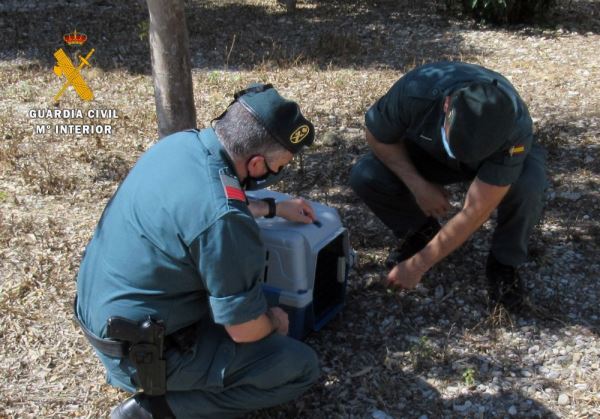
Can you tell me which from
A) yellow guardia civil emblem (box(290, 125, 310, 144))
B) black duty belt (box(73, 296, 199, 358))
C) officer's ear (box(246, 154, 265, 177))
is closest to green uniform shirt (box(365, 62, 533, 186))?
yellow guardia civil emblem (box(290, 125, 310, 144))

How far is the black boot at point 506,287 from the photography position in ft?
11.8

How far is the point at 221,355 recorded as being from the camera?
2.73 metres

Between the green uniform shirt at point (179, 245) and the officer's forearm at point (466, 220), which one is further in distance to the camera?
the officer's forearm at point (466, 220)

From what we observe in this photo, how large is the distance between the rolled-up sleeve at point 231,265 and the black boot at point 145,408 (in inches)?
20.5

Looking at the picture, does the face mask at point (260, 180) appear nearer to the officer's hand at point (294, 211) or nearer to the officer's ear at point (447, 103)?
the officer's hand at point (294, 211)

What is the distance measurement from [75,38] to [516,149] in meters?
6.41

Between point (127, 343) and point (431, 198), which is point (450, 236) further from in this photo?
point (127, 343)

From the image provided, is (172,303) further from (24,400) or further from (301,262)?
(24,400)

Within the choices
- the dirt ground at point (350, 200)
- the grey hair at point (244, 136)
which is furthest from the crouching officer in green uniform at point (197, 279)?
the dirt ground at point (350, 200)

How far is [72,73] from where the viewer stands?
7152 millimetres

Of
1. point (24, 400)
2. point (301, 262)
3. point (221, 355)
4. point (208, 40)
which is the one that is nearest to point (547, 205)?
point (301, 262)

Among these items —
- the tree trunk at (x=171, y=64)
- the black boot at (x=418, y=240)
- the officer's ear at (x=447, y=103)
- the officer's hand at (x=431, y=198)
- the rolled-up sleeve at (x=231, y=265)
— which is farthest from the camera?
the black boot at (x=418, y=240)

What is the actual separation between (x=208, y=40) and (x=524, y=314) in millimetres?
5662

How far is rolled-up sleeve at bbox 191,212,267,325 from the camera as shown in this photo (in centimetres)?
236
